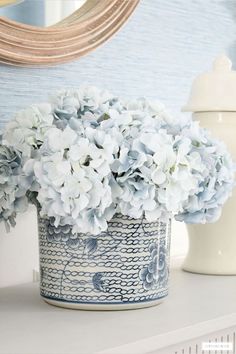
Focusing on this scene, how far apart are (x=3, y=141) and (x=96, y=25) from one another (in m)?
0.36

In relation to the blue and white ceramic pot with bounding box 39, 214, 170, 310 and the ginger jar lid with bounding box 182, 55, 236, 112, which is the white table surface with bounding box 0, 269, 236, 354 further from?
the ginger jar lid with bounding box 182, 55, 236, 112

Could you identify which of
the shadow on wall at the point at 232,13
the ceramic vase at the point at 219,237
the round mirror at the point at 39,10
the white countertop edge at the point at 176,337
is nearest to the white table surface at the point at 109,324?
the white countertop edge at the point at 176,337

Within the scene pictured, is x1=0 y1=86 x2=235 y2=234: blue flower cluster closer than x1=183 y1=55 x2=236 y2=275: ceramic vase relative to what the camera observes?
Yes

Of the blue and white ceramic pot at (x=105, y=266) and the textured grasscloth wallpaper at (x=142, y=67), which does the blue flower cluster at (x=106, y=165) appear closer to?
the blue and white ceramic pot at (x=105, y=266)

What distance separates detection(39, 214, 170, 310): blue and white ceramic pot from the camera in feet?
2.57

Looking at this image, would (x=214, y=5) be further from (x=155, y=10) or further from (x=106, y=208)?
(x=106, y=208)

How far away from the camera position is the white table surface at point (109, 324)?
65 cm

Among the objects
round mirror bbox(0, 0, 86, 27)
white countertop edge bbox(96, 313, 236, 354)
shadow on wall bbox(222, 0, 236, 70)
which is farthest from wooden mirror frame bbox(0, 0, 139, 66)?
white countertop edge bbox(96, 313, 236, 354)

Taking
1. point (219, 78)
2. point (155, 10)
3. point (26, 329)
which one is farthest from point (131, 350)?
point (155, 10)

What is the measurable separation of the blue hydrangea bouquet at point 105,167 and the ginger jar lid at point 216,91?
0.23 m

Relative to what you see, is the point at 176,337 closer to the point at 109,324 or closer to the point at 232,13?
the point at 109,324

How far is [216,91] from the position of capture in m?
1.07

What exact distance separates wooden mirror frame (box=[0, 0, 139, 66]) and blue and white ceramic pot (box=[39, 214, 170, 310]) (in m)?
0.31

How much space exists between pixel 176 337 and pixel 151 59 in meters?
0.67
